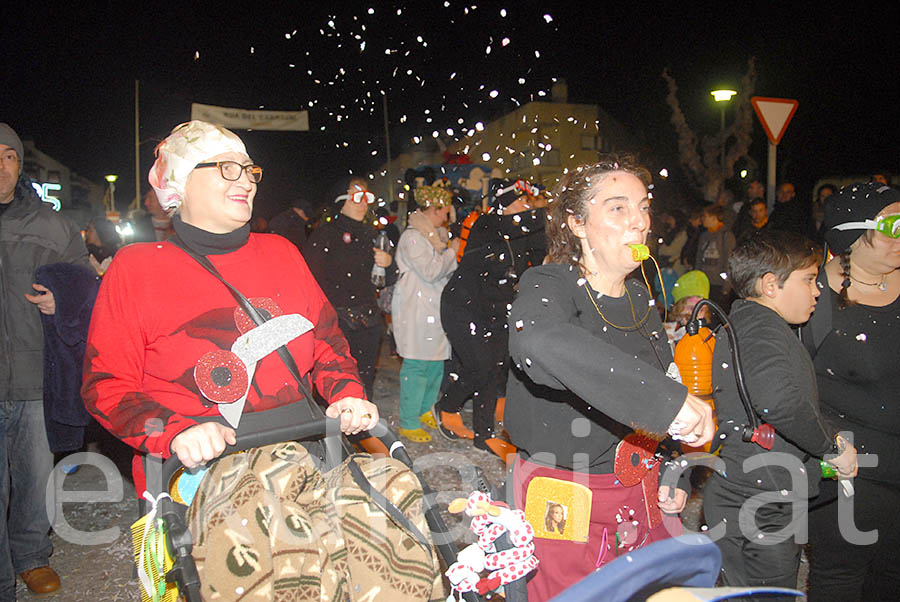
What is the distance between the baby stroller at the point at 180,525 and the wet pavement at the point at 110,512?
107 centimetres

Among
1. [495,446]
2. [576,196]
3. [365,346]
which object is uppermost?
[576,196]

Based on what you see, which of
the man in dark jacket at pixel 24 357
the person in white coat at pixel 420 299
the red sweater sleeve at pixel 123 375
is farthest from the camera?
the person in white coat at pixel 420 299

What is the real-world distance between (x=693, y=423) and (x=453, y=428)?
4740 mm

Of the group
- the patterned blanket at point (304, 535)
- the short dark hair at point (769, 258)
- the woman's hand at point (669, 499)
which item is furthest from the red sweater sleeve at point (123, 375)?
the short dark hair at point (769, 258)

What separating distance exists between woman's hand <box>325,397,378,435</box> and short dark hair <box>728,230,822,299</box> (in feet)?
5.72

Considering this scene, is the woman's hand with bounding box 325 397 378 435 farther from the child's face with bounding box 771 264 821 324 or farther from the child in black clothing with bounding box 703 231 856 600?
the child's face with bounding box 771 264 821 324

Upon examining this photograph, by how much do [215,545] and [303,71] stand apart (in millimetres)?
3985

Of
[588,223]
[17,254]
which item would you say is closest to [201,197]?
[588,223]

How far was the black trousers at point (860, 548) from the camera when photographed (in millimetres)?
2676

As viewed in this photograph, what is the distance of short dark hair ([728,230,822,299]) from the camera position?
8.71 ft

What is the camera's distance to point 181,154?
221cm

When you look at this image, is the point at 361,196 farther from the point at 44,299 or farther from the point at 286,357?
the point at 286,357

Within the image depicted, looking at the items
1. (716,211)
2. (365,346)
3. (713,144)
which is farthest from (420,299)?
(713,144)

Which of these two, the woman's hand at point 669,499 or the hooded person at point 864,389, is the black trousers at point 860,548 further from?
the woman's hand at point 669,499
